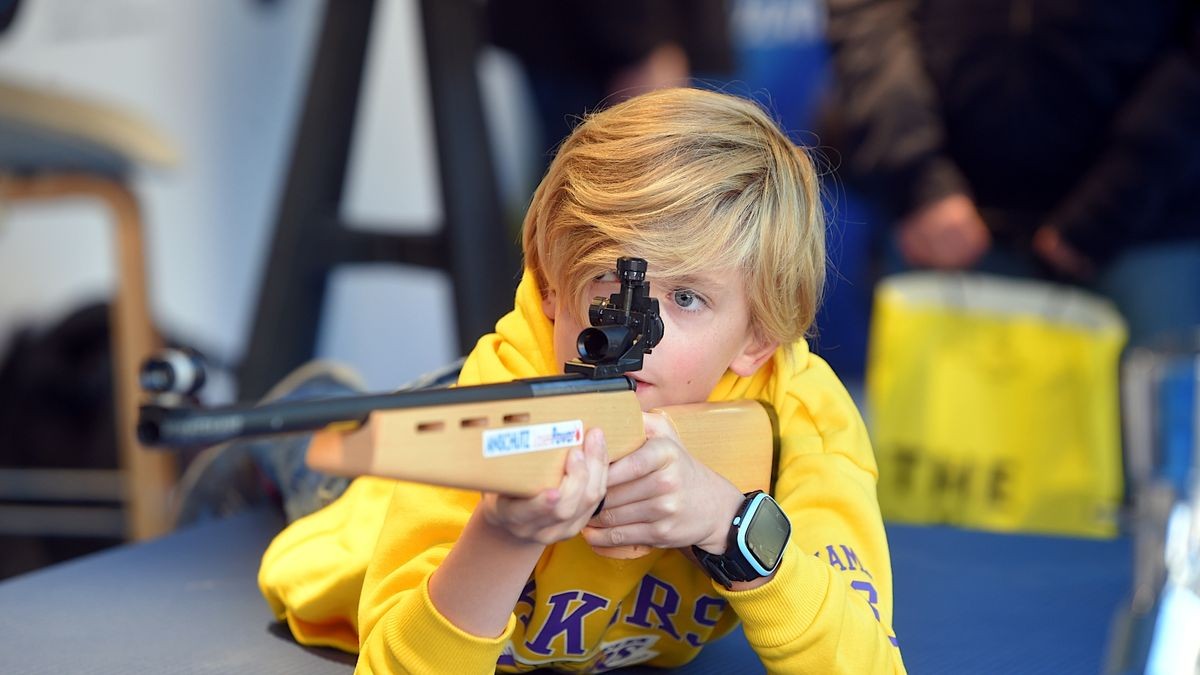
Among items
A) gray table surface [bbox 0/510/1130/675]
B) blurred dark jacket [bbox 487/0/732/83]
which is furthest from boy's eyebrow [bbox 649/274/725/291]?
blurred dark jacket [bbox 487/0/732/83]

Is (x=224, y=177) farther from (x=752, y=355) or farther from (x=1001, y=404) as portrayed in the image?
(x=752, y=355)

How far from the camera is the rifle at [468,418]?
555 millimetres

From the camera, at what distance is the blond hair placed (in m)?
0.77

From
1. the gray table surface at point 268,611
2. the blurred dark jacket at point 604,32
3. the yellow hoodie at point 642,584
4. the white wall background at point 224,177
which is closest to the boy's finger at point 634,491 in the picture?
the yellow hoodie at point 642,584

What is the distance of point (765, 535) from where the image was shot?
2.42 feet

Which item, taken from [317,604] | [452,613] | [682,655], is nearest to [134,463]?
[317,604]

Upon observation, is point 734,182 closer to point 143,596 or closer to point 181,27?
point 143,596

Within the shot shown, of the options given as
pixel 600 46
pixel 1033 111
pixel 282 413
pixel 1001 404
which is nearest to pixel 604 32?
pixel 600 46

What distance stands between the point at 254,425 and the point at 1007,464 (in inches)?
58.5

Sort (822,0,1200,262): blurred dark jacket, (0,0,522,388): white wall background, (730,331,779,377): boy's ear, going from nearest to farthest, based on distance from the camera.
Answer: (730,331,779,377): boy's ear, (822,0,1200,262): blurred dark jacket, (0,0,522,388): white wall background

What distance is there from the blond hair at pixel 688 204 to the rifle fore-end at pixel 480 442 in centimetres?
12

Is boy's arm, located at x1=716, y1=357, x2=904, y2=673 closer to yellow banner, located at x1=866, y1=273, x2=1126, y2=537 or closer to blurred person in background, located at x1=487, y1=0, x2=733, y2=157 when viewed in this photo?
yellow banner, located at x1=866, y1=273, x2=1126, y2=537

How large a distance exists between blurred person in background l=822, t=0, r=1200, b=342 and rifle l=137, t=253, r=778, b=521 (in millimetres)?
1138

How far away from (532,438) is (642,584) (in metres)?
0.29
